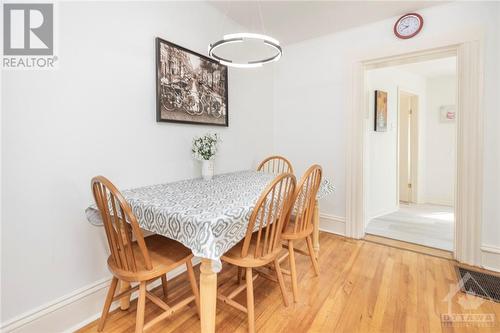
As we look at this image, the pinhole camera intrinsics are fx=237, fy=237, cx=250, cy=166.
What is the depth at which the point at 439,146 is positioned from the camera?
4383 mm

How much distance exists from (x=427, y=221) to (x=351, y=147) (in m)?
1.78

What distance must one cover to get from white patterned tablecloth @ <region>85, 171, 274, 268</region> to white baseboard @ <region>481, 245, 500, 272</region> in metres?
2.08

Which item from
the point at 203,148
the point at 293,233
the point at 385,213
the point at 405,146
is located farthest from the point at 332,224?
the point at 405,146

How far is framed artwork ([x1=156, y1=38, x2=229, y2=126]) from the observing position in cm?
185

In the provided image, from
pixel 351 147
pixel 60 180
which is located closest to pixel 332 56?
pixel 351 147

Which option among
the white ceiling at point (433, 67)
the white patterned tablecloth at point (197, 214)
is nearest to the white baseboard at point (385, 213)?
the white ceiling at point (433, 67)

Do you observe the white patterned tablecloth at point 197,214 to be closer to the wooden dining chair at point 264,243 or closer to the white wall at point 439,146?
the wooden dining chair at point 264,243

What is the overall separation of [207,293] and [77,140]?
1.16 meters

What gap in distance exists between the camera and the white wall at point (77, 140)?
3.97 ft

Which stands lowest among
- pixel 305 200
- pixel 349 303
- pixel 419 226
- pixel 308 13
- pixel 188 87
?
pixel 349 303

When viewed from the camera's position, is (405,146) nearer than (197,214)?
No

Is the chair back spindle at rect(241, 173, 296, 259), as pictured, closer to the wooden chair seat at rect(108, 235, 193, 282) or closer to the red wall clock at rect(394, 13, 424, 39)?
the wooden chair seat at rect(108, 235, 193, 282)

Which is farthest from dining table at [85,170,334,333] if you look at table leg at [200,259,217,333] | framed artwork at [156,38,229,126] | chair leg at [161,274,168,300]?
framed artwork at [156,38,229,126]

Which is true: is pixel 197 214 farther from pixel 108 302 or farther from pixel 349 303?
pixel 349 303
